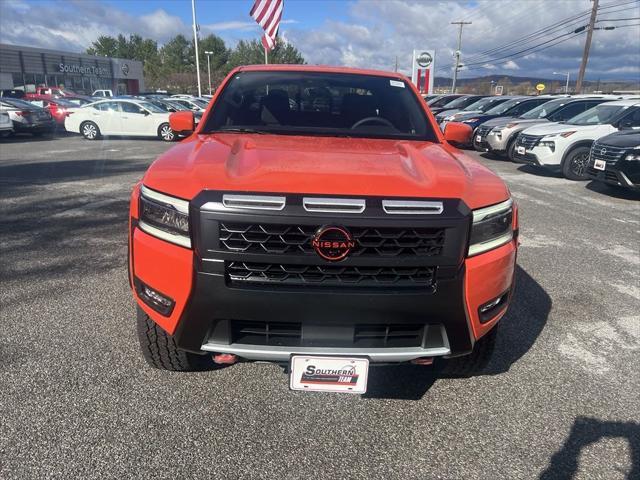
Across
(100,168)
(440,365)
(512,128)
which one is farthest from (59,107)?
(440,365)

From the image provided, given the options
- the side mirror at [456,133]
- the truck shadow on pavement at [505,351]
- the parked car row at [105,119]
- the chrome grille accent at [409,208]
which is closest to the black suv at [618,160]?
the truck shadow on pavement at [505,351]

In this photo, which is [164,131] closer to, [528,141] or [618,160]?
[528,141]

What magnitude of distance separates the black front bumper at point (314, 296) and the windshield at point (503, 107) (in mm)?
15019

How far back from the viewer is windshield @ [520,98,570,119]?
13.0 meters

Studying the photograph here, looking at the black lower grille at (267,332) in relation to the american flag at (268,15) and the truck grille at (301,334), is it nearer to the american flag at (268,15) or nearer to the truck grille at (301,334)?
the truck grille at (301,334)

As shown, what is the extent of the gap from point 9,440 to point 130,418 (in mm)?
526

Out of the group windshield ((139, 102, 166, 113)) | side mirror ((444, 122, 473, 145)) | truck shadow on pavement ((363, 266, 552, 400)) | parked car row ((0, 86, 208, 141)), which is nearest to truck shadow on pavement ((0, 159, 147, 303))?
truck shadow on pavement ((363, 266, 552, 400))

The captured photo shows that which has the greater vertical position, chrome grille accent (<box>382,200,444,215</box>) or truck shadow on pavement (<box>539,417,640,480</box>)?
chrome grille accent (<box>382,200,444,215</box>)

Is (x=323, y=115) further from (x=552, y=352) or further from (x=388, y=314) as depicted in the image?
(x=552, y=352)

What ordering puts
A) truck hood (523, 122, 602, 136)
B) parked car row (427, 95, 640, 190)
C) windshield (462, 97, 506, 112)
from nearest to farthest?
parked car row (427, 95, 640, 190) < truck hood (523, 122, 602, 136) < windshield (462, 97, 506, 112)

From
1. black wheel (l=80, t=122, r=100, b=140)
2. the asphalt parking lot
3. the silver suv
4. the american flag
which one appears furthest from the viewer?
black wheel (l=80, t=122, r=100, b=140)

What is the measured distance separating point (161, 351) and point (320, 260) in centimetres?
112

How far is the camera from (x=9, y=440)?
2.23 m

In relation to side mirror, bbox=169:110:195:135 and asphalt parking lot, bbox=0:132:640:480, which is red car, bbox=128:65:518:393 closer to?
asphalt parking lot, bbox=0:132:640:480
